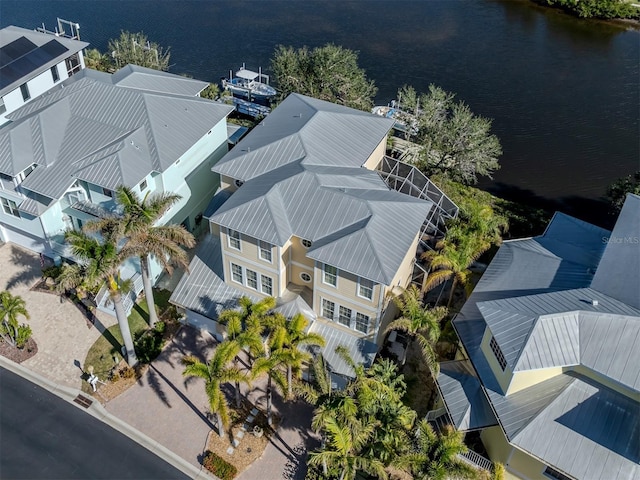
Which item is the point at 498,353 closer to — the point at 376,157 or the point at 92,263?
the point at 376,157

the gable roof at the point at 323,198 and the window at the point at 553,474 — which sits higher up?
the gable roof at the point at 323,198

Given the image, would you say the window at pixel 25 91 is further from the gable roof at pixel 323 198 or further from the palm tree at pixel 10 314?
the gable roof at pixel 323 198

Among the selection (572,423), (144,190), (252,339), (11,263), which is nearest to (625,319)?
(572,423)

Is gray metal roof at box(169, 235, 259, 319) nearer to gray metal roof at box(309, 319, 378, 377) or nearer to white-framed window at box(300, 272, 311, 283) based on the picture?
white-framed window at box(300, 272, 311, 283)

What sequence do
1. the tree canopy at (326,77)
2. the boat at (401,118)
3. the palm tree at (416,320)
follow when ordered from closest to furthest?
the palm tree at (416,320), the boat at (401,118), the tree canopy at (326,77)

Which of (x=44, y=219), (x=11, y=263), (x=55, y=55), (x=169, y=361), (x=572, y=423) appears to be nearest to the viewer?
(x=572, y=423)

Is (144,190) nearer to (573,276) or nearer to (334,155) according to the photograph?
(334,155)

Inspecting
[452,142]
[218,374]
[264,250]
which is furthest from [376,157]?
[218,374]

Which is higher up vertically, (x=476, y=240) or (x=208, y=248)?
(x=476, y=240)

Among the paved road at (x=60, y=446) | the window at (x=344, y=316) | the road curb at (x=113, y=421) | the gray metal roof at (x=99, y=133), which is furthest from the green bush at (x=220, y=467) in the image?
the gray metal roof at (x=99, y=133)
